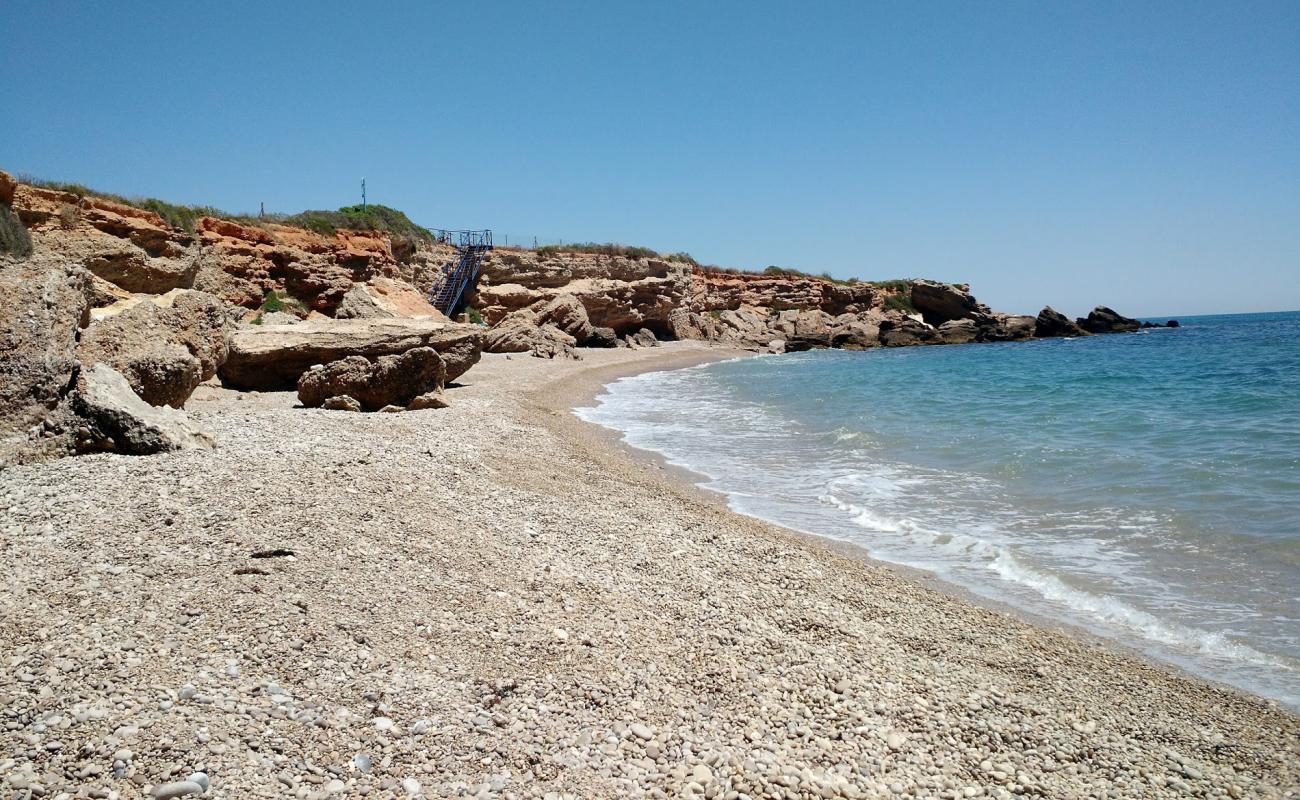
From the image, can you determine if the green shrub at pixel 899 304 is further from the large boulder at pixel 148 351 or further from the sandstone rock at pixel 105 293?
the large boulder at pixel 148 351

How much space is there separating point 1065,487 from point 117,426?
33.1 ft

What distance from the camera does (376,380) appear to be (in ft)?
40.3

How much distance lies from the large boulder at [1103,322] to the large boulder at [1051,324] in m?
3.42

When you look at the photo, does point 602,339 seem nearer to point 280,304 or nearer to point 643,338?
point 643,338

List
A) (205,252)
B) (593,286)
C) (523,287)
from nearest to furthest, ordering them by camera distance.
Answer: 1. (205,252)
2. (523,287)
3. (593,286)

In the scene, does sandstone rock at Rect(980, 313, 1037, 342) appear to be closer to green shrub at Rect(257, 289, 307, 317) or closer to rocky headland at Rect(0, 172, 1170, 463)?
rocky headland at Rect(0, 172, 1170, 463)

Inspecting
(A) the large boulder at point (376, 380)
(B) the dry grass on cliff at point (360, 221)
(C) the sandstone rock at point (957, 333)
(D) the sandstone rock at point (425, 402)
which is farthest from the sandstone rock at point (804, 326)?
(D) the sandstone rock at point (425, 402)

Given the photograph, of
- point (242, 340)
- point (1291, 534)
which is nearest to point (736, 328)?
point (242, 340)

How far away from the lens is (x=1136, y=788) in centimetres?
324

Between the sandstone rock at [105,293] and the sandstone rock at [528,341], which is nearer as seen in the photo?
the sandstone rock at [105,293]

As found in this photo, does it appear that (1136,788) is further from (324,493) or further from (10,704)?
(324,493)

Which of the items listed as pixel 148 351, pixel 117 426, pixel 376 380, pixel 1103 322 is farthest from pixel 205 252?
pixel 1103 322

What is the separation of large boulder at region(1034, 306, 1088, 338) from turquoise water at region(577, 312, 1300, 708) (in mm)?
35660

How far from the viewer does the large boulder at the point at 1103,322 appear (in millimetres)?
57688
